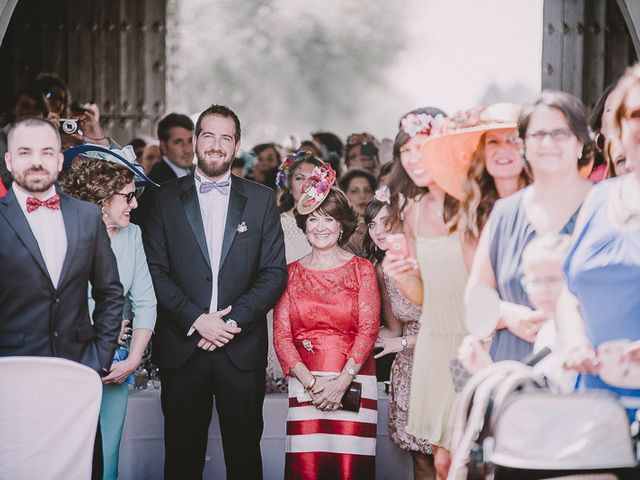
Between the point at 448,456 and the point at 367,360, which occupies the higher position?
the point at 367,360

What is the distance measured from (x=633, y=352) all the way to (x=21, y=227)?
2304 millimetres

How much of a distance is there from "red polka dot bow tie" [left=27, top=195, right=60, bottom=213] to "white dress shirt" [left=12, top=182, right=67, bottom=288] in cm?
2

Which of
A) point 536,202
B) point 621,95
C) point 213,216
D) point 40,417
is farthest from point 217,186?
point 621,95

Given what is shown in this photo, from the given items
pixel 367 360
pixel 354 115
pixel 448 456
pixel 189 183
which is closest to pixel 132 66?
pixel 189 183

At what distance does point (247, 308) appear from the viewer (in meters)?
4.95

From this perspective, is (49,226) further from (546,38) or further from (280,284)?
(546,38)

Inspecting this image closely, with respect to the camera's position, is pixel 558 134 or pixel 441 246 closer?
pixel 558 134

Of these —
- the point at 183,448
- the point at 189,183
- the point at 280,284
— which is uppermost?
the point at 189,183

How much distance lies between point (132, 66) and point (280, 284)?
14.7ft

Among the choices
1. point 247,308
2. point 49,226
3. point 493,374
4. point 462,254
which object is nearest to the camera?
point 493,374

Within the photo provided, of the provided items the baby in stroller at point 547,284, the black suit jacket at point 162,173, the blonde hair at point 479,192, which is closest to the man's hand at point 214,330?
the blonde hair at point 479,192

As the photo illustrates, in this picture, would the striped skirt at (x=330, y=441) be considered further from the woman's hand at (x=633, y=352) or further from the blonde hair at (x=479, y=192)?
the woman's hand at (x=633, y=352)

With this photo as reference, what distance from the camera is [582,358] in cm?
352

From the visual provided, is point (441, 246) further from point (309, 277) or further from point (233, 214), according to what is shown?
point (233, 214)
